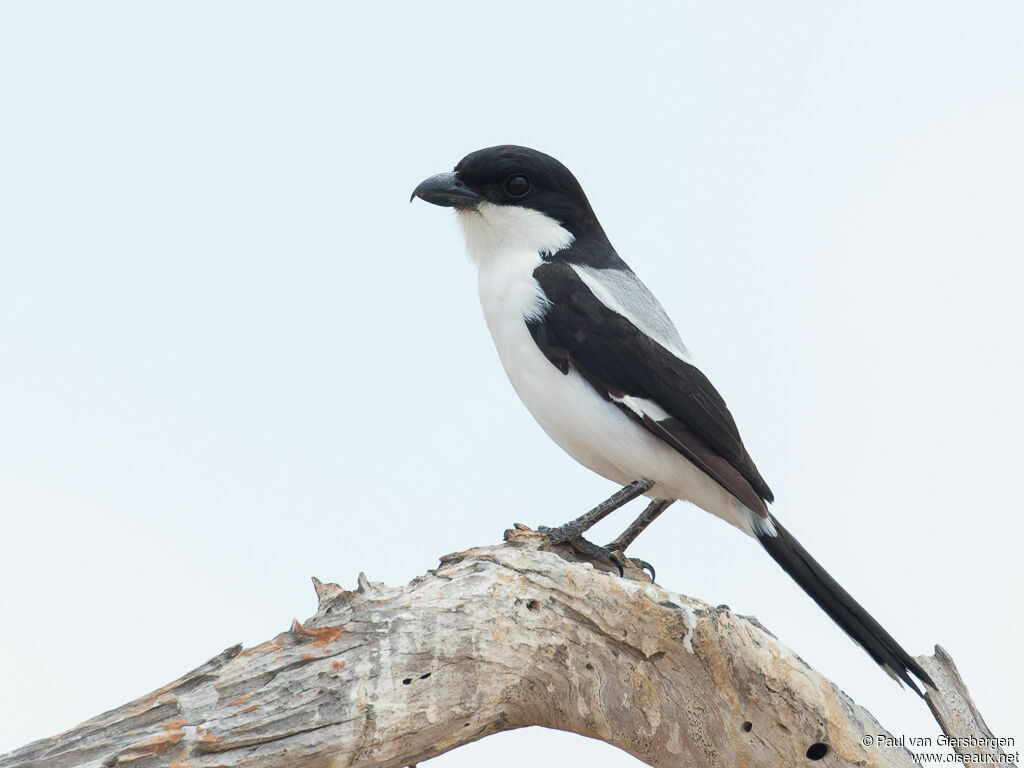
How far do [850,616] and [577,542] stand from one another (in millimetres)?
1238

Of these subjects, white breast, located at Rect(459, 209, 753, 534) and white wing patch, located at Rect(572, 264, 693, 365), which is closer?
white breast, located at Rect(459, 209, 753, 534)

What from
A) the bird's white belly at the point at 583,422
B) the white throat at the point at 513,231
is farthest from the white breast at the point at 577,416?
the white throat at the point at 513,231

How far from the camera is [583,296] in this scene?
18.6 feet

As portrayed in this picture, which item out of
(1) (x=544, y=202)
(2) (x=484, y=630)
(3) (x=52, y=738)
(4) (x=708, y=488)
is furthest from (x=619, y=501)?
(3) (x=52, y=738)

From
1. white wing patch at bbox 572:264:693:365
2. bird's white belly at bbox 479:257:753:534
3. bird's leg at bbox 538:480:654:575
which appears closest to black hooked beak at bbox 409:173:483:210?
bird's white belly at bbox 479:257:753:534

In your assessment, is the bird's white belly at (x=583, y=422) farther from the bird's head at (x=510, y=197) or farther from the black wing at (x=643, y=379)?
the bird's head at (x=510, y=197)

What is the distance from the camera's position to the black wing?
5.51 meters

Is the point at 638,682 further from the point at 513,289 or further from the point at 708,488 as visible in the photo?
the point at 513,289

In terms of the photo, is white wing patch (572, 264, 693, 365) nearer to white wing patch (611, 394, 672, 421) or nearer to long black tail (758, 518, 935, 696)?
white wing patch (611, 394, 672, 421)

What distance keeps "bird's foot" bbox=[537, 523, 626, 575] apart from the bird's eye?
1.78 metres

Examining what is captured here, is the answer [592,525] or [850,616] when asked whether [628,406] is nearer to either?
[592,525]

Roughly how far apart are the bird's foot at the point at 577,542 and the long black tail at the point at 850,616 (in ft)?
2.51

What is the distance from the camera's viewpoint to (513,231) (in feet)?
20.1

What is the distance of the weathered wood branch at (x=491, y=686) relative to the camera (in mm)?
4094
